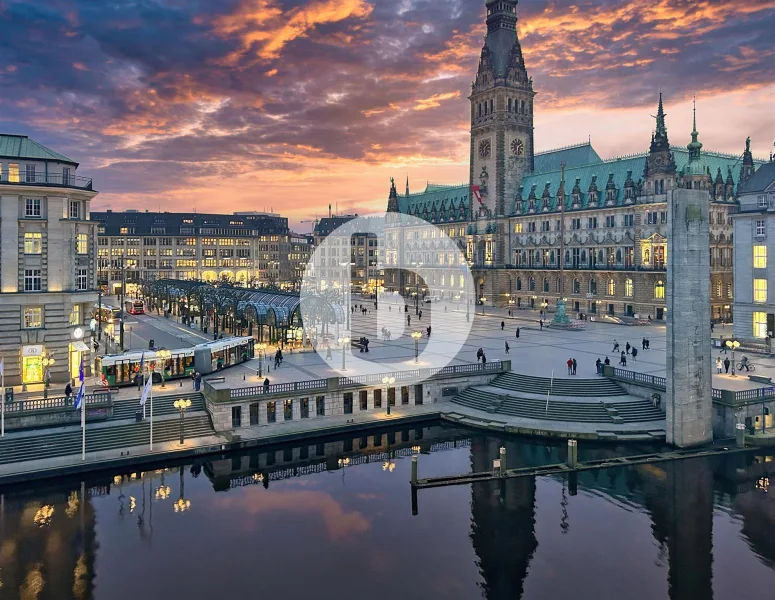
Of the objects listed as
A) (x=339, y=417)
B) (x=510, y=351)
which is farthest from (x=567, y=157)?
(x=339, y=417)

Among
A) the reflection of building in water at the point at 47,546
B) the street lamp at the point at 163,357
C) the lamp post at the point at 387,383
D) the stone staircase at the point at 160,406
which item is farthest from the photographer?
the street lamp at the point at 163,357

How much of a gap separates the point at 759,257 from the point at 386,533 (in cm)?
A: 6806

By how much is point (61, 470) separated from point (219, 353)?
24.0 metres

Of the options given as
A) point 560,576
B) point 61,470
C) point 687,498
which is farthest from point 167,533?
point 687,498

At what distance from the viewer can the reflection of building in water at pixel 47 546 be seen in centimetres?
2628

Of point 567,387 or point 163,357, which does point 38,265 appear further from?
point 567,387

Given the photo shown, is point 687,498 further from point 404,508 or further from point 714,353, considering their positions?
point 714,353

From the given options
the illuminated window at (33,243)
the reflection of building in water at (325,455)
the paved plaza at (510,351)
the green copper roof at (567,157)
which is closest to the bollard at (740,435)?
the paved plaza at (510,351)

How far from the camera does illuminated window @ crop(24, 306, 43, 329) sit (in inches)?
2079

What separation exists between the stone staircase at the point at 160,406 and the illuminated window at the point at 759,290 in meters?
68.1

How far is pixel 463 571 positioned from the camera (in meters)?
28.0

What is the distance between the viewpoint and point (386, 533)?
1260 inches

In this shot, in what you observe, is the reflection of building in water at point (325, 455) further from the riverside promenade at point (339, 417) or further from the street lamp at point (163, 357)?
the street lamp at point (163, 357)

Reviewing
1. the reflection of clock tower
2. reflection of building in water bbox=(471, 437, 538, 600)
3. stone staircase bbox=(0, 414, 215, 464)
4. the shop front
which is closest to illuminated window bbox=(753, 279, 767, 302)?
reflection of building in water bbox=(471, 437, 538, 600)
